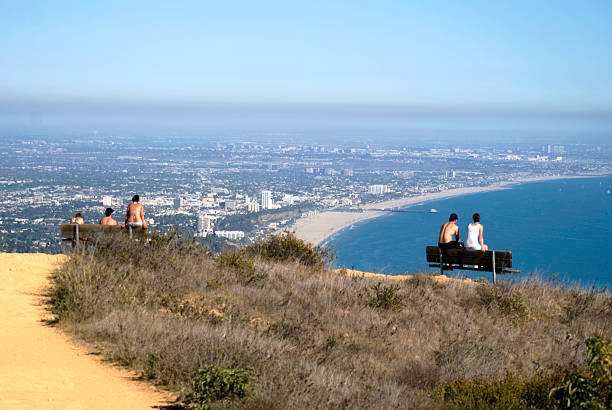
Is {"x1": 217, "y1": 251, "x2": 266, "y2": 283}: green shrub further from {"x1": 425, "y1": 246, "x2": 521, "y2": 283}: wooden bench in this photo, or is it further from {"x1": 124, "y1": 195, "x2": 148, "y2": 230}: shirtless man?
{"x1": 425, "y1": 246, "x2": 521, "y2": 283}: wooden bench

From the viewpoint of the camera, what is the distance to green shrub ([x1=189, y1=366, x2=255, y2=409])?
4.60 meters

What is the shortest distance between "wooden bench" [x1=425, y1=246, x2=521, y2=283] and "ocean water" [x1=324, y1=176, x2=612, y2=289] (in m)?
7.84

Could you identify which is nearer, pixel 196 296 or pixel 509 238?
pixel 196 296

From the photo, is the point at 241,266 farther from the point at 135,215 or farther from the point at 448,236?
the point at 448,236

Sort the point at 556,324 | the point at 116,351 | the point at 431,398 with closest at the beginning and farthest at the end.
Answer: the point at 431,398 < the point at 116,351 < the point at 556,324

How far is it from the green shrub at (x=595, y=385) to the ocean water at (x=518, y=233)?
15.3 meters

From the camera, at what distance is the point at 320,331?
736 cm

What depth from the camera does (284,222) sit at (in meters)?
38.4

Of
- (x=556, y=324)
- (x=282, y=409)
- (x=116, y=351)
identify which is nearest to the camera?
(x=282, y=409)

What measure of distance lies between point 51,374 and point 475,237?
9.15m

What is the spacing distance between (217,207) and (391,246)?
14.4 meters

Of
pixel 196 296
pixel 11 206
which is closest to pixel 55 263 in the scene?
pixel 196 296

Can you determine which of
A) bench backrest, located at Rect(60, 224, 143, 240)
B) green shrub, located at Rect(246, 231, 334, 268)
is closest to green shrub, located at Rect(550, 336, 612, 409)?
green shrub, located at Rect(246, 231, 334, 268)

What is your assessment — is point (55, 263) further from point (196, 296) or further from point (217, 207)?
point (217, 207)
